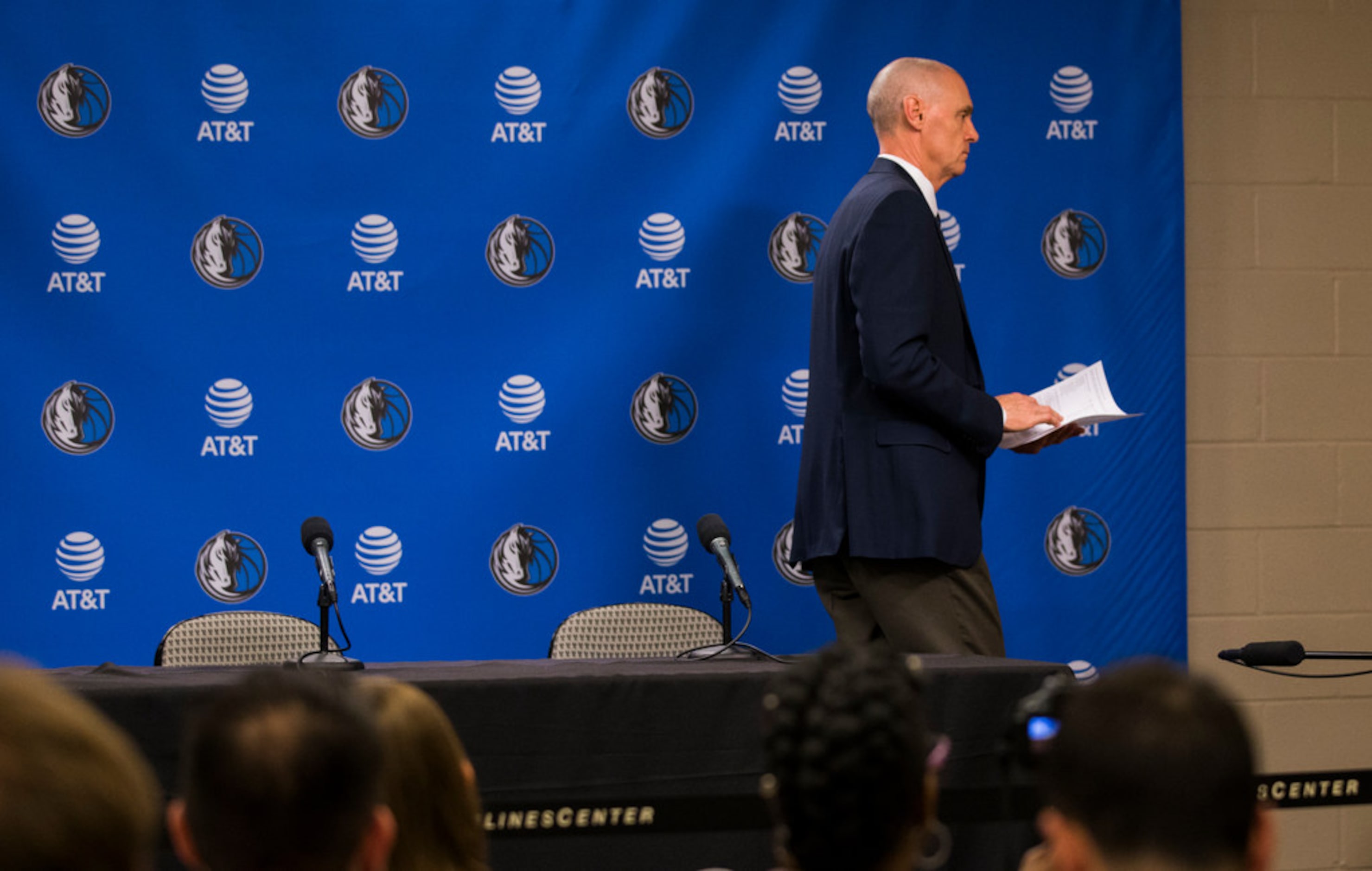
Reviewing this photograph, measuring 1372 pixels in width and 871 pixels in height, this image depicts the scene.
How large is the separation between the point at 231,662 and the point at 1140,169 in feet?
9.02

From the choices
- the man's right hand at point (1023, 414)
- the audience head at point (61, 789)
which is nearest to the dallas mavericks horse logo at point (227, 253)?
the man's right hand at point (1023, 414)

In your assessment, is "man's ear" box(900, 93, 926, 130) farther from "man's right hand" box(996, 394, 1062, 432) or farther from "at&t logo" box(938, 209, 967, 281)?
"at&t logo" box(938, 209, 967, 281)

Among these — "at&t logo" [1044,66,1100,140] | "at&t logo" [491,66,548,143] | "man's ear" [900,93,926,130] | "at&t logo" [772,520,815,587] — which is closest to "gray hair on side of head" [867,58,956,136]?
"man's ear" [900,93,926,130]

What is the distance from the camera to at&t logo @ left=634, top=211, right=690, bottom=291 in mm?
3658

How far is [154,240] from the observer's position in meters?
3.52

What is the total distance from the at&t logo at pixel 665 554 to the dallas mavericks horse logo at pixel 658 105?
42.0 inches

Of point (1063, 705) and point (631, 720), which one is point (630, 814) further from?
point (1063, 705)

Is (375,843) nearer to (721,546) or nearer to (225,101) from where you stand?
(721,546)

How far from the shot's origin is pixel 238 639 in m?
2.98

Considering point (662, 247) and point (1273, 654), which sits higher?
point (662, 247)

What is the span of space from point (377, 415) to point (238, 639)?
797 millimetres

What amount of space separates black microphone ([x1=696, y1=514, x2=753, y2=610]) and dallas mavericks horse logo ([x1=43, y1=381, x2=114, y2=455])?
1.83 meters

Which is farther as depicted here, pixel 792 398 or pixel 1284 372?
pixel 1284 372

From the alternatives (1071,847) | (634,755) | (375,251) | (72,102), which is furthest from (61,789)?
(72,102)
